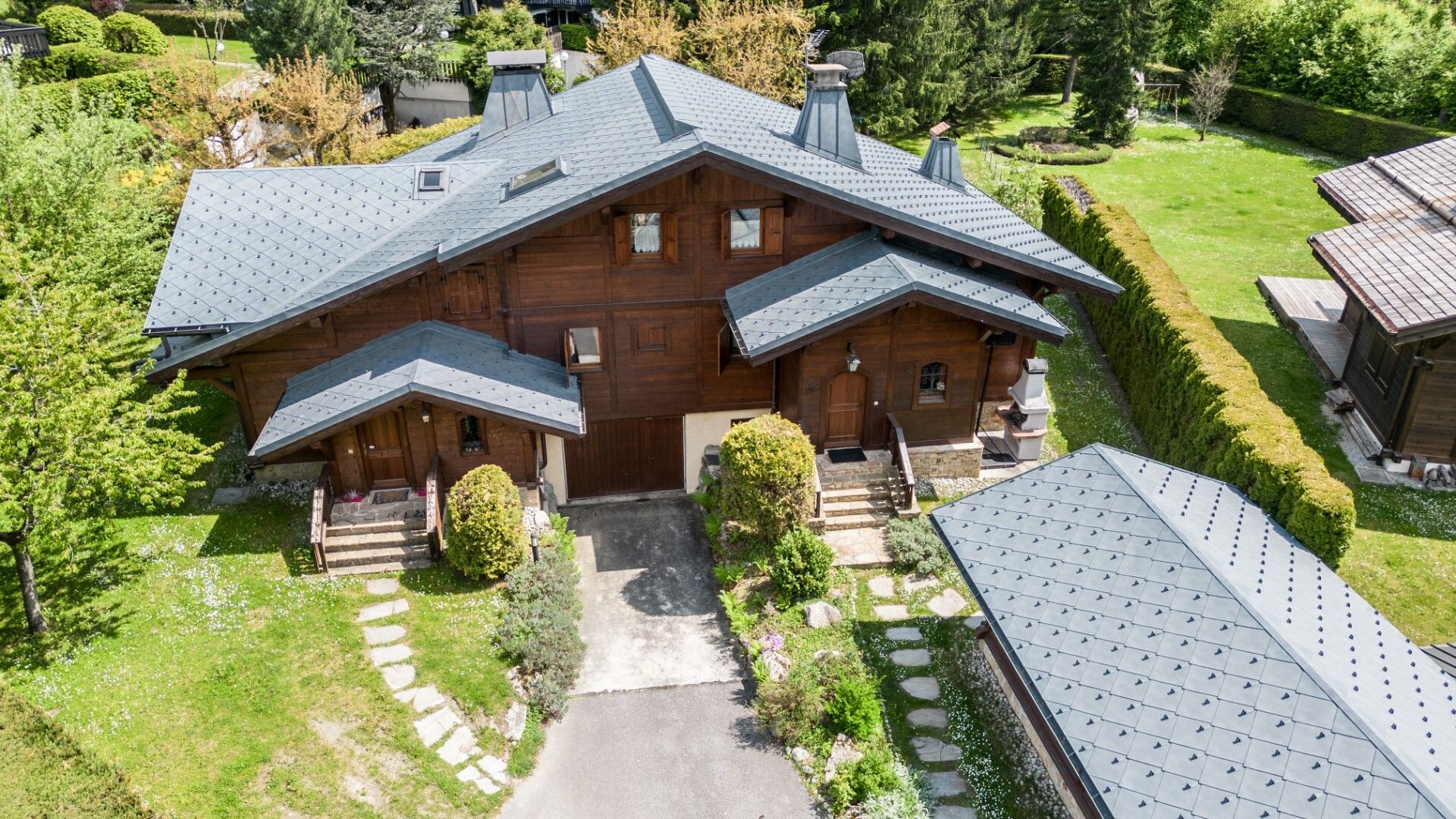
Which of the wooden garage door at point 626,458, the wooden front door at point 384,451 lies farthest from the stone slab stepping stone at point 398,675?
the wooden garage door at point 626,458

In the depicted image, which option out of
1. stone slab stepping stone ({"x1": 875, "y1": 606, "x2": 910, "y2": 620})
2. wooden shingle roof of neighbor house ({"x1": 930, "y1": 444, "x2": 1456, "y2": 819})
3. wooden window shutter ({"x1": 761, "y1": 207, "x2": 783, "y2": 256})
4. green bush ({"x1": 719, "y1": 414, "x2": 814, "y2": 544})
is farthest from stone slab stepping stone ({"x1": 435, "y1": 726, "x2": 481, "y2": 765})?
wooden window shutter ({"x1": 761, "y1": 207, "x2": 783, "y2": 256})

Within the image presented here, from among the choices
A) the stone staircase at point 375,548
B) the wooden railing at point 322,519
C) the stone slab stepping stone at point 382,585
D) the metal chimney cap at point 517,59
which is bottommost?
the stone slab stepping stone at point 382,585

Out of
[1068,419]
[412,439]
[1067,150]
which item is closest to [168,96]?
[412,439]

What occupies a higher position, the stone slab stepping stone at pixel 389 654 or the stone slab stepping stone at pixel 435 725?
the stone slab stepping stone at pixel 389 654

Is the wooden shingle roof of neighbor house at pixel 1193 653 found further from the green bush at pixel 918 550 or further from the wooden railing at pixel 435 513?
the wooden railing at pixel 435 513

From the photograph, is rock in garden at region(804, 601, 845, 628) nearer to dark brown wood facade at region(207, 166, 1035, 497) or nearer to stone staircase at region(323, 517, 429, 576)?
dark brown wood facade at region(207, 166, 1035, 497)

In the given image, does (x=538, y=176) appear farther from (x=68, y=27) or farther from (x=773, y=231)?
(x=68, y=27)

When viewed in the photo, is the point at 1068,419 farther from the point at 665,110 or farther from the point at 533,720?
the point at 533,720
